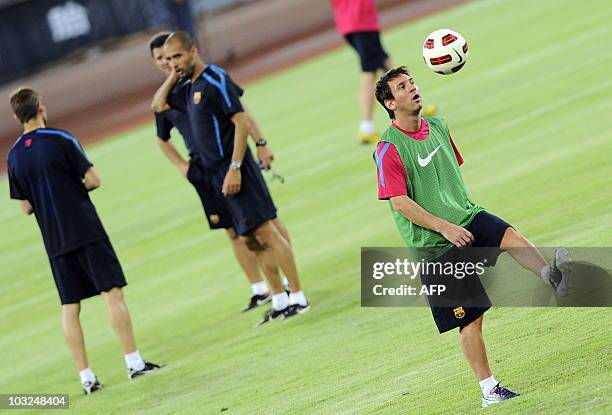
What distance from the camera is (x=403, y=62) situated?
85.7 ft

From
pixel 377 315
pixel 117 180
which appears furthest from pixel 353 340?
pixel 117 180

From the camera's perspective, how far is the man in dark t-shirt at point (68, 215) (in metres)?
11.0

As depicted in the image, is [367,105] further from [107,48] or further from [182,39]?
[107,48]

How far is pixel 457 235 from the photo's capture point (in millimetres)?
7430

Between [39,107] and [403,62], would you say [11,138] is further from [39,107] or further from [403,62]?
[39,107]

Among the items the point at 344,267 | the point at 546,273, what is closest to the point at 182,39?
the point at 344,267

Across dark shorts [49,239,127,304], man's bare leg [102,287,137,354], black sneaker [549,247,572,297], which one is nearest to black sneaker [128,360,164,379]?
man's bare leg [102,287,137,354]

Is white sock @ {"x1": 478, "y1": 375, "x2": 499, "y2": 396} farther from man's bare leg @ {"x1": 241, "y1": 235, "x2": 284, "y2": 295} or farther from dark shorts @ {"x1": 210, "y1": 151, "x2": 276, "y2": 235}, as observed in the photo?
man's bare leg @ {"x1": 241, "y1": 235, "x2": 284, "y2": 295}

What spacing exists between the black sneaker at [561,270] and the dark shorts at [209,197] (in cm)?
501

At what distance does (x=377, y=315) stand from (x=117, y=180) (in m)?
13.4

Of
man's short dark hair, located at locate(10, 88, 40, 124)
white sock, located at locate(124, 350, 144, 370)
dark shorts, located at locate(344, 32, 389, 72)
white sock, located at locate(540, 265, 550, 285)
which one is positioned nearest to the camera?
white sock, located at locate(540, 265, 550, 285)

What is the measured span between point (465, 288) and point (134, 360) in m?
4.64

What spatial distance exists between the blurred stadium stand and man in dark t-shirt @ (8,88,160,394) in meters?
22.7

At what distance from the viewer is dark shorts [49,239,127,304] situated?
36.6 feet
